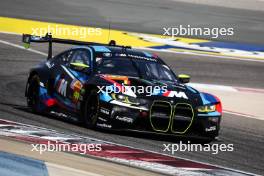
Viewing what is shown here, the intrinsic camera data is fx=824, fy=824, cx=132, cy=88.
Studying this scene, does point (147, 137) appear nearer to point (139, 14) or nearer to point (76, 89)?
point (76, 89)

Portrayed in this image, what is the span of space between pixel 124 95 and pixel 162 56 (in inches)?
449

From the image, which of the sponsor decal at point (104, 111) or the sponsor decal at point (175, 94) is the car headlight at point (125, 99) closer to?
the sponsor decal at point (104, 111)

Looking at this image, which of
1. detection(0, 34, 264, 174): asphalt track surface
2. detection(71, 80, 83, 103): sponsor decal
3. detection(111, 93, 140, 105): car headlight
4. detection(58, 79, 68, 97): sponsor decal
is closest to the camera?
detection(0, 34, 264, 174): asphalt track surface

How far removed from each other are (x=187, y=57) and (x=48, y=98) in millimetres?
10279

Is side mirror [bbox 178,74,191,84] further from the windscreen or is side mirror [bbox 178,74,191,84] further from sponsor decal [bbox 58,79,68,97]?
sponsor decal [bbox 58,79,68,97]

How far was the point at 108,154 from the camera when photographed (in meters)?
9.85

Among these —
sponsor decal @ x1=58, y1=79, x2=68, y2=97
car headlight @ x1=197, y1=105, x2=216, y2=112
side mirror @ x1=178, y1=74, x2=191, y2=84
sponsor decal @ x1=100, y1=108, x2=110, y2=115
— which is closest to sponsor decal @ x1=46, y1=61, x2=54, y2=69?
sponsor decal @ x1=58, y1=79, x2=68, y2=97

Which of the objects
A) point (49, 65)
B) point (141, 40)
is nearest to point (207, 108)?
point (49, 65)

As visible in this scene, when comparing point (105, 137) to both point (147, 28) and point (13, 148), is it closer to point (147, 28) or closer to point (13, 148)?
point (13, 148)

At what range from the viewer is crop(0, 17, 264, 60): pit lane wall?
24188mm

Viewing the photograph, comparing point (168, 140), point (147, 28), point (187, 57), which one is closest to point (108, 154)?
point (168, 140)

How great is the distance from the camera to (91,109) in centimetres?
1185

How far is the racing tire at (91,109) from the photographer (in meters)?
11.7

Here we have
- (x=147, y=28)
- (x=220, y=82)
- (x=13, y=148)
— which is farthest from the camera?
(x=147, y=28)
